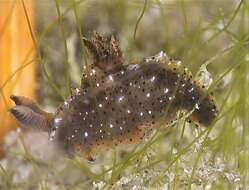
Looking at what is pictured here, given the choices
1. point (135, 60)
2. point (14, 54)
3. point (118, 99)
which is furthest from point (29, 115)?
point (14, 54)

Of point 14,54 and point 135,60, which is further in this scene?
point 14,54

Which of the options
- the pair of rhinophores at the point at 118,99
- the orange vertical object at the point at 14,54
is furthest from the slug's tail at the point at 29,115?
the orange vertical object at the point at 14,54

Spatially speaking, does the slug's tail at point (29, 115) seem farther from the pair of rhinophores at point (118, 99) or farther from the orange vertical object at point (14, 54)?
the orange vertical object at point (14, 54)

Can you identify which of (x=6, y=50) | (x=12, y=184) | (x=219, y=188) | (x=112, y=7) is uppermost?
(x=112, y=7)

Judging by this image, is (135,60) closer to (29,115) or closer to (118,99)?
(118,99)

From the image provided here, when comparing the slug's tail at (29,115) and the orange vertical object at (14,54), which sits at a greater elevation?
the orange vertical object at (14,54)

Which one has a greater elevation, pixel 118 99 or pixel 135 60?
pixel 135 60

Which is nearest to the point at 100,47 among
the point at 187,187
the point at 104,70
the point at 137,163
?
the point at 104,70

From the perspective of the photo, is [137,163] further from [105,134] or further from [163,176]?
[105,134]
